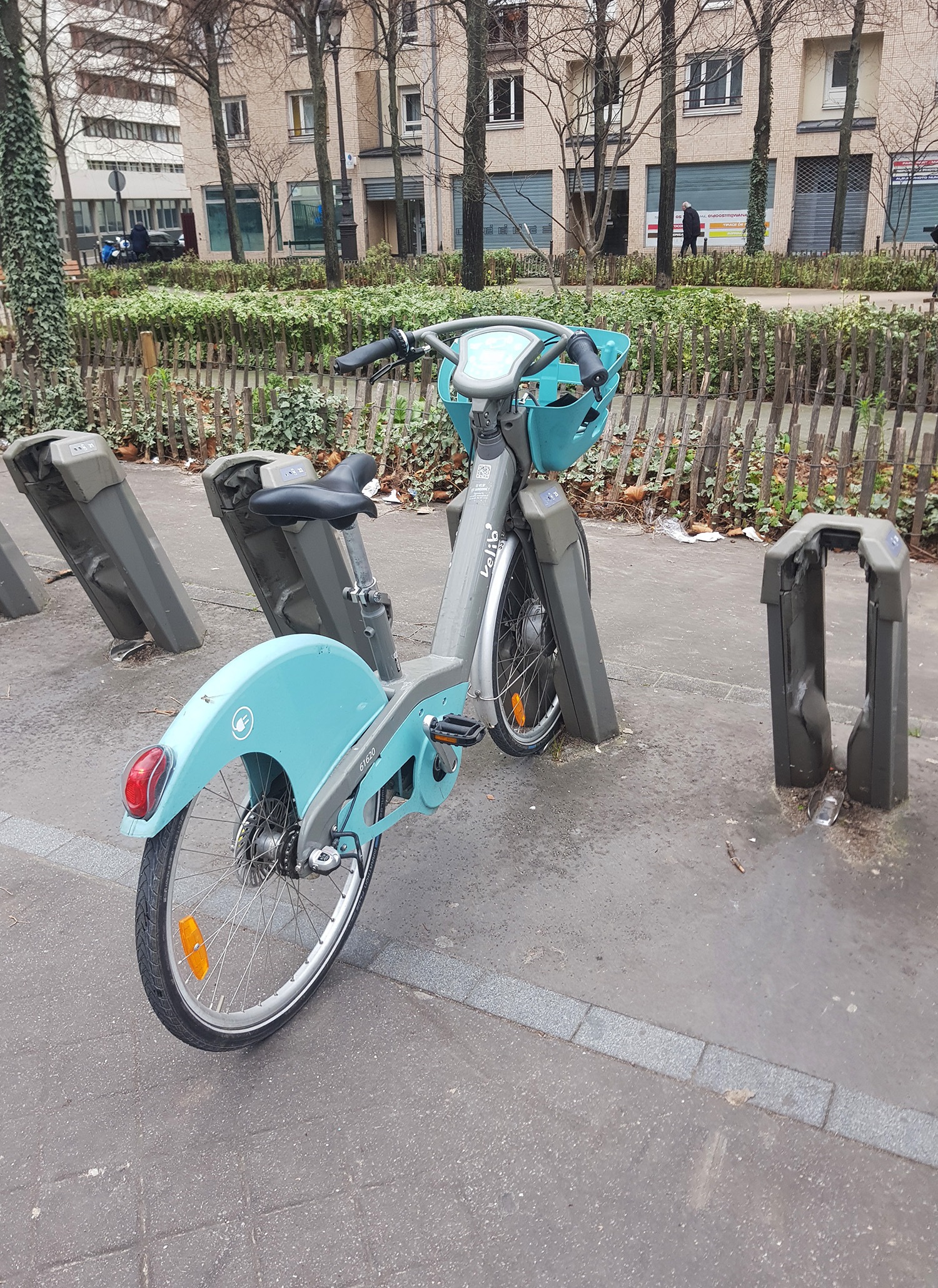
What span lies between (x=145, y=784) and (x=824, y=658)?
2367 millimetres

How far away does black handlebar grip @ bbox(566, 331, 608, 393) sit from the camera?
2885 millimetres

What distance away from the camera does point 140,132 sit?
192 ft

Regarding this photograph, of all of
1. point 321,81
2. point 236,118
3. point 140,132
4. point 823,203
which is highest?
point 140,132

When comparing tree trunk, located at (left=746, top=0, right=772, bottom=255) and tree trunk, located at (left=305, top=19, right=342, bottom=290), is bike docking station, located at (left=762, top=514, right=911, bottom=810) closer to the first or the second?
tree trunk, located at (left=305, top=19, right=342, bottom=290)

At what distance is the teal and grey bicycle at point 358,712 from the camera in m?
2.22

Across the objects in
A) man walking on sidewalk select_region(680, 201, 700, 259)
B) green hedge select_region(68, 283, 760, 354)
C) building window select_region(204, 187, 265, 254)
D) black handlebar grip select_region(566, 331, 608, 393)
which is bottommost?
green hedge select_region(68, 283, 760, 354)

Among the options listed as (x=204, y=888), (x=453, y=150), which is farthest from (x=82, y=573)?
(x=453, y=150)

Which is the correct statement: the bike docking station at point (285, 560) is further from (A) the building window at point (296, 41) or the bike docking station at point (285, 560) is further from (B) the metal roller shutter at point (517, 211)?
(B) the metal roller shutter at point (517, 211)

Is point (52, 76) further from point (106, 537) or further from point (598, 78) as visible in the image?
point (106, 537)

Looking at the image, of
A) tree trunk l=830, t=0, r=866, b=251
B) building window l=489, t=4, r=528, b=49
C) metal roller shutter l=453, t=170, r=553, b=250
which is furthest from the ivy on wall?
metal roller shutter l=453, t=170, r=553, b=250

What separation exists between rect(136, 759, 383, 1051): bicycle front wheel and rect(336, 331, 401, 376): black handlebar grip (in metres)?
1.29

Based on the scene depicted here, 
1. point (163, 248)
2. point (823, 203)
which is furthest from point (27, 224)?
point (163, 248)

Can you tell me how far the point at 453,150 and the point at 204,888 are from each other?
37.6 metres

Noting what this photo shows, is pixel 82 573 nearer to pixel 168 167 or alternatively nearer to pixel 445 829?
pixel 445 829
